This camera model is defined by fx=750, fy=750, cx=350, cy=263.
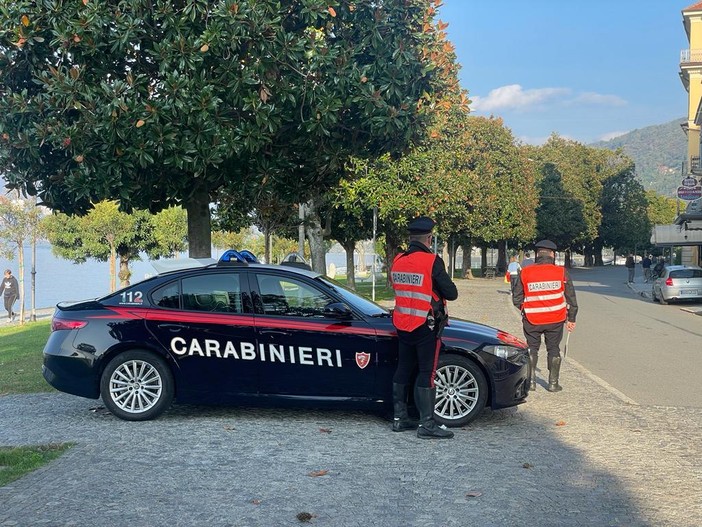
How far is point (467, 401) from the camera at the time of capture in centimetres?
703

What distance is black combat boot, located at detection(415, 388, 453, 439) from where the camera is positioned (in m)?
6.56

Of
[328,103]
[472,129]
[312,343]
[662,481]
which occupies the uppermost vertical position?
[472,129]

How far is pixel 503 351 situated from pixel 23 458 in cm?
422

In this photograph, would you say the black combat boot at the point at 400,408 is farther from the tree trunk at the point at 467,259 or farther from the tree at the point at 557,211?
the tree at the point at 557,211

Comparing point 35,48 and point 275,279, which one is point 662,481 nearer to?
point 275,279

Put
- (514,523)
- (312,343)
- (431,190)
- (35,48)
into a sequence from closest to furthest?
(514,523) → (312,343) → (35,48) → (431,190)

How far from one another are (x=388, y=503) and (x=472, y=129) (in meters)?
42.2

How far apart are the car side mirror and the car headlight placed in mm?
1335

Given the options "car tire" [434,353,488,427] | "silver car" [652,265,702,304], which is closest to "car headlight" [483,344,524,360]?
"car tire" [434,353,488,427]

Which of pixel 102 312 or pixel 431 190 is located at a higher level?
pixel 431 190

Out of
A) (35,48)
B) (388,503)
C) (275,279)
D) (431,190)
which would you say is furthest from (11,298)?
(388,503)

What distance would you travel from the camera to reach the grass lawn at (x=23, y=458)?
5.36 meters

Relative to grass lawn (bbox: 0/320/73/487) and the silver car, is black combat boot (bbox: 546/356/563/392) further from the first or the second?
the silver car

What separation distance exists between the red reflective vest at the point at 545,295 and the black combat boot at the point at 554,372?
536mm
